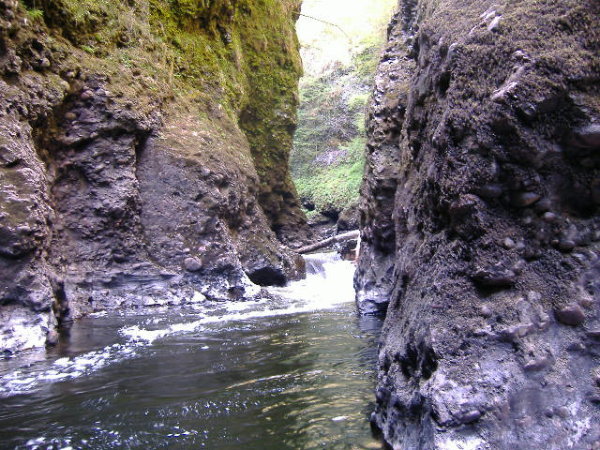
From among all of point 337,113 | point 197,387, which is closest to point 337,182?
point 337,113

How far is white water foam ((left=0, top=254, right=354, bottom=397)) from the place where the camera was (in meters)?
4.52

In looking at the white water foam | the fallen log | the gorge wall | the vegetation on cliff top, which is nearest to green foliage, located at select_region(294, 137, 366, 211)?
the vegetation on cliff top

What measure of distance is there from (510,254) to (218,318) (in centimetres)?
609

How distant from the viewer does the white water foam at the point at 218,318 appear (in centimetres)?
452

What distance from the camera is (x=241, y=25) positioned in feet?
52.8

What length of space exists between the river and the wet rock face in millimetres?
714

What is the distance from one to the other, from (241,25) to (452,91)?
14.8 metres

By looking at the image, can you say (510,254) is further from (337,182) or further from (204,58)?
(337,182)

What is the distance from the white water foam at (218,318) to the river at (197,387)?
31 millimetres

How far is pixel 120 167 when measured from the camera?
952 cm

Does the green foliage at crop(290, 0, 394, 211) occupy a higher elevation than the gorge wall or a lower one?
higher

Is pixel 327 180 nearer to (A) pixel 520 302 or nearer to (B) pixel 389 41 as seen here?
(B) pixel 389 41

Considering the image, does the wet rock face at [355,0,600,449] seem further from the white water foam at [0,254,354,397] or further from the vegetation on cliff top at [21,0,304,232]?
the vegetation on cliff top at [21,0,304,232]

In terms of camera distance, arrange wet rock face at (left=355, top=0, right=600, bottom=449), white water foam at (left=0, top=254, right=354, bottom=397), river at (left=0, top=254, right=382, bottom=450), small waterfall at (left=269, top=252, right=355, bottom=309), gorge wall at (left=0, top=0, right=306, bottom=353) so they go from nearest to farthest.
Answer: wet rock face at (left=355, top=0, right=600, bottom=449)
river at (left=0, top=254, right=382, bottom=450)
white water foam at (left=0, top=254, right=354, bottom=397)
gorge wall at (left=0, top=0, right=306, bottom=353)
small waterfall at (left=269, top=252, right=355, bottom=309)
